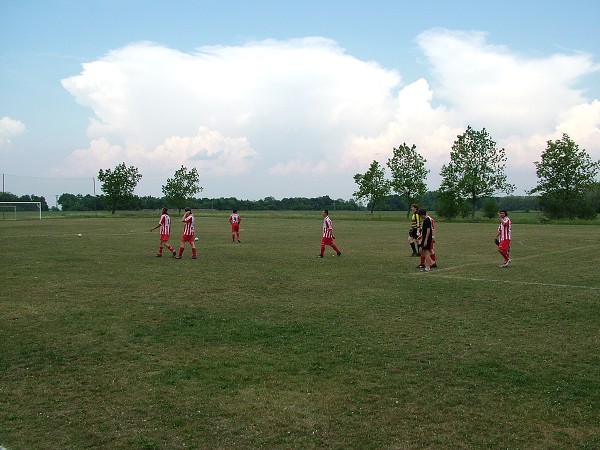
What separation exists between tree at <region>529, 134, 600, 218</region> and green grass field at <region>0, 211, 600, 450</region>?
2345 inches

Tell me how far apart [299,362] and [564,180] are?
69894 millimetres

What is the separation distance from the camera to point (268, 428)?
18.3ft

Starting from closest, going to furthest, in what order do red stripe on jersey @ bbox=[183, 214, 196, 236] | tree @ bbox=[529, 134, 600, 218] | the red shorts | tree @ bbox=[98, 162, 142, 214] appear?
the red shorts
red stripe on jersey @ bbox=[183, 214, 196, 236]
tree @ bbox=[529, 134, 600, 218]
tree @ bbox=[98, 162, 142, 214]

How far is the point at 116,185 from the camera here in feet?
291

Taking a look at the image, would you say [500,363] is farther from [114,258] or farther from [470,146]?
[470,146]

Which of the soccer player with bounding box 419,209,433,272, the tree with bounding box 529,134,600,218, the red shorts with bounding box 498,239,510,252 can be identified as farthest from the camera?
the tree with bounding box 529,134,600,218

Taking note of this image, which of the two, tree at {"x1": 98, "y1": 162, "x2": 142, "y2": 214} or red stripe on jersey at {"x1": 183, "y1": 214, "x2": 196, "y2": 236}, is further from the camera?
tree at {"x1": 98, "y1": 162, "x2": 142, "y2": 214}

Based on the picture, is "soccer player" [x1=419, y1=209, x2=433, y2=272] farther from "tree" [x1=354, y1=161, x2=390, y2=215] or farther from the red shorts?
"tree" [x1=354, y1=161, x2=390, y2=215]

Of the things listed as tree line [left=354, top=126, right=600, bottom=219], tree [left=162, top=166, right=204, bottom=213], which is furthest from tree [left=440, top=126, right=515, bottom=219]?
tree [left=162, top=166, right=204, bottom=213]

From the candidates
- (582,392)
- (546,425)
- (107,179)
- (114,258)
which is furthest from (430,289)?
(107,179)

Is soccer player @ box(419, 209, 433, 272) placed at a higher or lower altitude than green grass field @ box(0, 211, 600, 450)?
higher

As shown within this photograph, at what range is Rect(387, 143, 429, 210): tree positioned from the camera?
251 ft

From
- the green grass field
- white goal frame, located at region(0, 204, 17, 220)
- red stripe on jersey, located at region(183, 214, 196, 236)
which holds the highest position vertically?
white goal frame, located at region(0, 204, 17, 220)

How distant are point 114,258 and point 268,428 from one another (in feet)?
50.8
